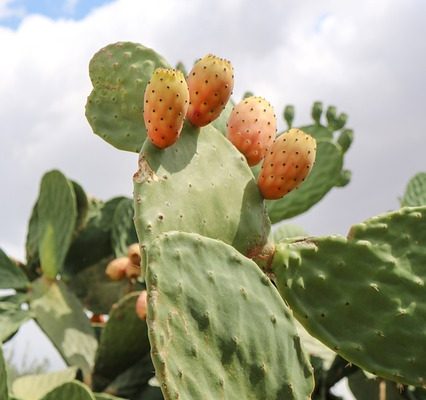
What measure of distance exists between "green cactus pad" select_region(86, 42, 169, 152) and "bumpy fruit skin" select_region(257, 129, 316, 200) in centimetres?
39

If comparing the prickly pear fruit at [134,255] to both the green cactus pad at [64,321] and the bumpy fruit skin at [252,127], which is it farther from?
the bumpy fruit skin at [252,127]

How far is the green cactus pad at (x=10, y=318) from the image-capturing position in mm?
3072

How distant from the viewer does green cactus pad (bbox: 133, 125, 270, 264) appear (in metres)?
1.49

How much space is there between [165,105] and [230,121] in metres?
0.32

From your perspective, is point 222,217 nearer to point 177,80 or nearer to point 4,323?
point 177,80

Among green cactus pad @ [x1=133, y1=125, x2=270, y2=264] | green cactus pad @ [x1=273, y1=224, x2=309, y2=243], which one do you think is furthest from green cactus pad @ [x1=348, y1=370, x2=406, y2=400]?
green cactus pad @ [x1=133, y1=125, x2=270, y2=264]

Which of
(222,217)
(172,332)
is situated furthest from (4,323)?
(172,332)

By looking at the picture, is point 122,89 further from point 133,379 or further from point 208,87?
point 133,379

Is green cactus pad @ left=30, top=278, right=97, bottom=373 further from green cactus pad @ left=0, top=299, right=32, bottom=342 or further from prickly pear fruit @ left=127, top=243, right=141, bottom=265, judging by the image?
prickly pear fruit @ left=127, top=243, right=141, bottom=265

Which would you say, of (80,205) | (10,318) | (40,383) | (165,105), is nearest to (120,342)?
(40,383)

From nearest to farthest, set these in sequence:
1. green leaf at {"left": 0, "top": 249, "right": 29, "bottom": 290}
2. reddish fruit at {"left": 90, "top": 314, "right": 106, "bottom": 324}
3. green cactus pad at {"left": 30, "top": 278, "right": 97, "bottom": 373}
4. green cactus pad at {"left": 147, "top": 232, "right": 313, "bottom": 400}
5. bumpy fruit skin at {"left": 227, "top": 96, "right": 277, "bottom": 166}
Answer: green cactus pad at {"left": 147, "top": 232, "right": 313, "bottom": 400} < bumpy fruit skin at {"left": 227, "top": 96, "right": 277, "bottom": 166} < green cactus pad at {"left": 30, "top": 278, "right": 97, "bottom": 373} < green leaf at {"left": 0, "top": 249, "right": 29, "bottom": 290} < reddish fruit at {"left": 90, "top": 314, "right": 106, "bottom": 324}

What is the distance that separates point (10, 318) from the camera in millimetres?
3158

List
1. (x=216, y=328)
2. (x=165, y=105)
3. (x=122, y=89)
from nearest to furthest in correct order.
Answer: (x=216, y=328), (x=165, y=105), (x=122, y=89)

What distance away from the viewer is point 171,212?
59.1 inches
